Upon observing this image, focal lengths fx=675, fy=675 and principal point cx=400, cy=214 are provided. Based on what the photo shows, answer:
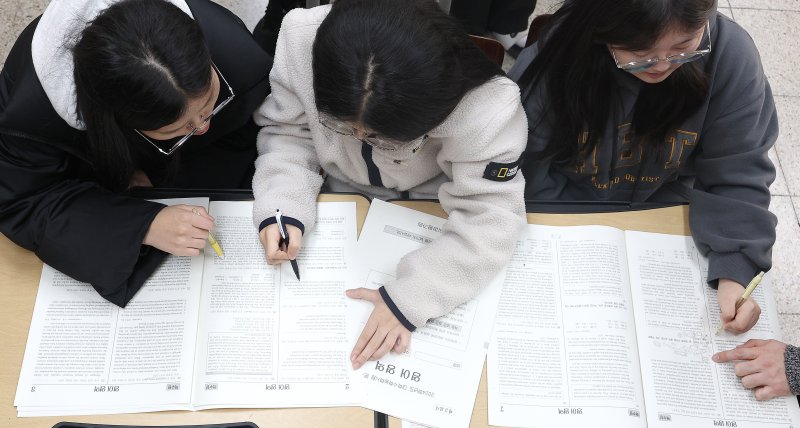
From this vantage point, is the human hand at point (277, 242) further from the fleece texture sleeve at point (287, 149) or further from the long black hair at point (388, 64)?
the long black hair at point (388, 64)

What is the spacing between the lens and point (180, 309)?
1217 mm

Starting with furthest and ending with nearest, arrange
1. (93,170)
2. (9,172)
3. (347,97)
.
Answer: (93,170), (9,172), (347,97)

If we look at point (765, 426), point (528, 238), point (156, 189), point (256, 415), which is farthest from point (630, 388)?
point (156, 189)

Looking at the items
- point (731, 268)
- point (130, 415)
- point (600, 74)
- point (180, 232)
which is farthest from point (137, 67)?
point (731, 268)

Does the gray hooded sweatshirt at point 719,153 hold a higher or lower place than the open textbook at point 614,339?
higher

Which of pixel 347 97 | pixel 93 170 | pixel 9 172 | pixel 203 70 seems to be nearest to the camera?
pixel 347 97

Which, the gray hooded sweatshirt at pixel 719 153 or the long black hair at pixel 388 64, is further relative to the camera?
the gray hooded sweatshirt at pixel 719 153

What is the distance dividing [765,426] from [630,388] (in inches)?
9.2

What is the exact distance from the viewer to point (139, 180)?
142 cm

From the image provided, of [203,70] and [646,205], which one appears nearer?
[203,70]

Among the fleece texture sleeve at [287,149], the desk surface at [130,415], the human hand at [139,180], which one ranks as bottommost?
the desk surface at [130,415]

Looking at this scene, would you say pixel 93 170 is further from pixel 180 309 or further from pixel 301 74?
pixel 301 74

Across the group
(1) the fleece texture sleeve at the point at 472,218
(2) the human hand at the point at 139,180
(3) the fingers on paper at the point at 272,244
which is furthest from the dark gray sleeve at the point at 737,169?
(2) the human hand at the point at 139,180

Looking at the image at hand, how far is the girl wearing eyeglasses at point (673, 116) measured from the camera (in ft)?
3.87
